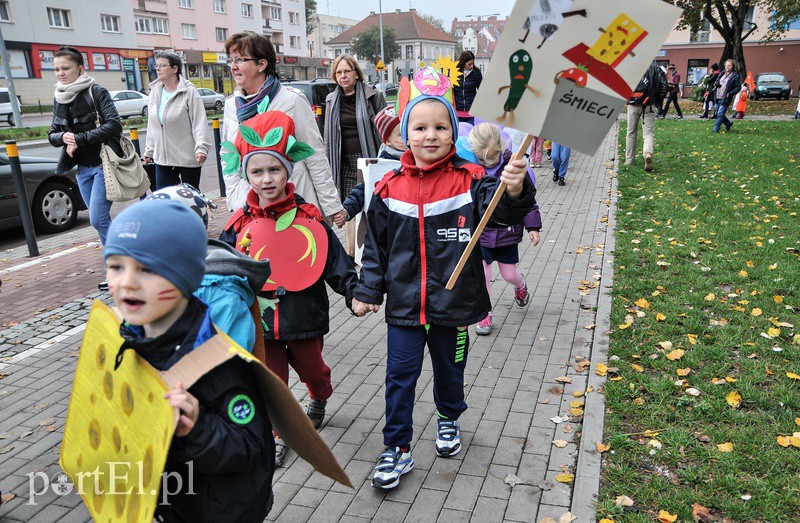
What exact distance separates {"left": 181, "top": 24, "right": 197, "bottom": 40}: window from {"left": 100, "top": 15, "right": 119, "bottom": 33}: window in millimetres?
10146

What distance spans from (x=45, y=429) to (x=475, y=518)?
2.79 metres

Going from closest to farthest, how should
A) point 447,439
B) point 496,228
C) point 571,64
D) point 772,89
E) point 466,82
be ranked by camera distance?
point 571,64 < point 447,439 < point 496,228 < point 466,82 < point 772,89

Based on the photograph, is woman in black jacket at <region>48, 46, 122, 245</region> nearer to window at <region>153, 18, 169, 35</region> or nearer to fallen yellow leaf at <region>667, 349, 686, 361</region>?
fallen yellow leaf at <region>667, 349, 686, 361</region>

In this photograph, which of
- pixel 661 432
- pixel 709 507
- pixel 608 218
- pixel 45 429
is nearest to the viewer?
pixel 709 507

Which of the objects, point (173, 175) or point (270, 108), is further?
point (173, 175)

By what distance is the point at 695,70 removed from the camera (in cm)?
5406

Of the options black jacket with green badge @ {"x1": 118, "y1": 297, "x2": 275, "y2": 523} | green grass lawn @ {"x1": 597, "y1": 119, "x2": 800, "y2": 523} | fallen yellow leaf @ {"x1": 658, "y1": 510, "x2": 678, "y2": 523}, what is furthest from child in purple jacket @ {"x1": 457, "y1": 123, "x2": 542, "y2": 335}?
black jacket with green badge @ {"x1": 118, "y1": 297, "x2": 275, "y2": 523}

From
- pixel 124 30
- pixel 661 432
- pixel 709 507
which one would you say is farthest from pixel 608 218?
pixel 124 30

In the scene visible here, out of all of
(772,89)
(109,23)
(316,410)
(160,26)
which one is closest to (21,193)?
(316,410)

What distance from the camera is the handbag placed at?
635 cm

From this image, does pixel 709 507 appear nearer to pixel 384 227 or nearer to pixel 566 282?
pixel 384 227

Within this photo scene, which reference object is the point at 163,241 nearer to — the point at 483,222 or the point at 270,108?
the point at 483,222

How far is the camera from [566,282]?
6.61 metres

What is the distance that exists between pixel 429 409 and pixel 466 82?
25.8 ft
